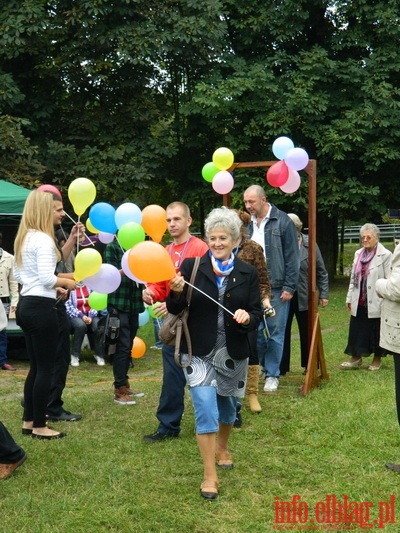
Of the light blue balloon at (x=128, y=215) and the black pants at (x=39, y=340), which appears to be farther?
the light blue balloon at (x=128, y=215)

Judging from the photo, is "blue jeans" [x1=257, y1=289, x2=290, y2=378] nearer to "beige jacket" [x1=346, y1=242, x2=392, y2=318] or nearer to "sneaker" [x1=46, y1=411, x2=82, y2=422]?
"beige jacket" [x1=346, y1=242, x2=392, y2=318]

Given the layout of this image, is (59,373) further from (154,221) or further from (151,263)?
(151,263)

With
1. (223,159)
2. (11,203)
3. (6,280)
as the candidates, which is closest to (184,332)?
(223,159)

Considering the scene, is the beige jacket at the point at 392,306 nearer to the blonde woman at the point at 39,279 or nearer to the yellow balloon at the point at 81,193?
the blonde woman at the point at 39,279

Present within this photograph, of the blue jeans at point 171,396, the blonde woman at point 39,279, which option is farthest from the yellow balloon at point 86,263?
the blue jeans at point 171,396

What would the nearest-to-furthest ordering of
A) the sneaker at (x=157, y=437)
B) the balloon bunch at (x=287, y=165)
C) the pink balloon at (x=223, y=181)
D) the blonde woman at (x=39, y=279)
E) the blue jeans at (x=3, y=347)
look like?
the blonde woman at (x=39, y=279), the sneaker at (x=157, y=437), the balloon bunch at (x=287, y=165), the pink balloon at (x=223, y=181), the blue jeans at (x=3, y=347)

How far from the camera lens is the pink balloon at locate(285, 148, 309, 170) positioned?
7.20 metres

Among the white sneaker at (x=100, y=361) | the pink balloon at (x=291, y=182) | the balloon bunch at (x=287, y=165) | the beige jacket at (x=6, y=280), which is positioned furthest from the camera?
the white sneaker at (x=100, y=361)

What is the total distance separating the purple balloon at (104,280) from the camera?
224 inches

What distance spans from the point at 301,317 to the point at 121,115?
9943mm

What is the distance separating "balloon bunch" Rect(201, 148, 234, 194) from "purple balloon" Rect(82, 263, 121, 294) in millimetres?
2240

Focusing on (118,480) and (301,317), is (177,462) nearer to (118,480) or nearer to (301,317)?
(118,480)

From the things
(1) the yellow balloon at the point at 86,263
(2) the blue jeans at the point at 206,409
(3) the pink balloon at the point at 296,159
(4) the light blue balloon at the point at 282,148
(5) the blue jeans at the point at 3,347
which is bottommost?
(5) the blue jeans at the point at 3,347

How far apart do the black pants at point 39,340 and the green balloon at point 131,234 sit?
108 centimetres
